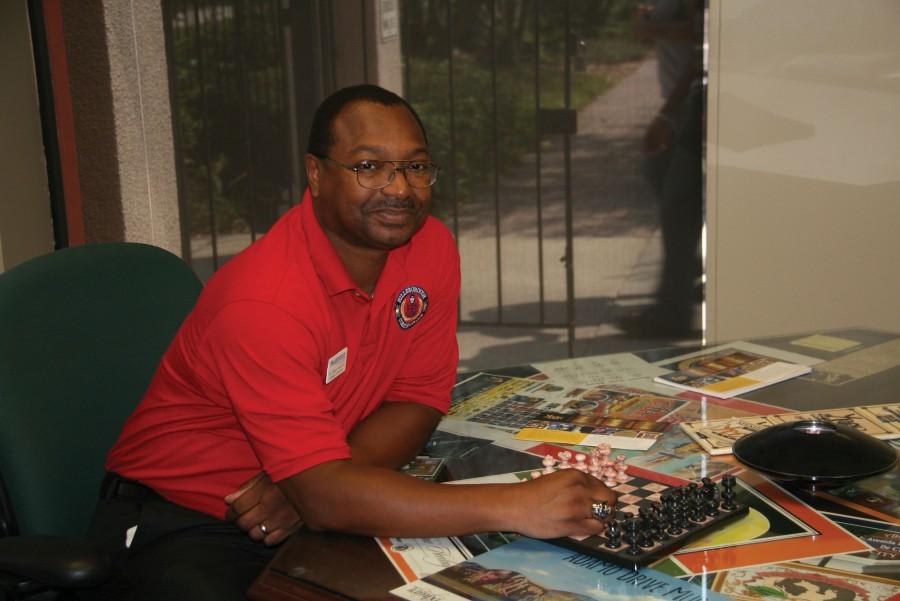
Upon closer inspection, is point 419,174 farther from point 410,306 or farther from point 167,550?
point 167,550

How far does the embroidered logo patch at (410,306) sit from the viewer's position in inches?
65.9

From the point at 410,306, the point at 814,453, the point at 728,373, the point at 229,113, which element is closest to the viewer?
the point at 814,453

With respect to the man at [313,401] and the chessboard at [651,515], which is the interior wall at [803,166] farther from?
the chessboard at [651,515]

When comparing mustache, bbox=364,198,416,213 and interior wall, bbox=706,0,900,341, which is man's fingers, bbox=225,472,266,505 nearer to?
mustache, bbox=364,198,416,213

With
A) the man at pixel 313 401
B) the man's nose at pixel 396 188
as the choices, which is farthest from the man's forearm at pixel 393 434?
the man's nose at pixel 396 188

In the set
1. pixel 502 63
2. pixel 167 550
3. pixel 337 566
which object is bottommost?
pixel 167 550

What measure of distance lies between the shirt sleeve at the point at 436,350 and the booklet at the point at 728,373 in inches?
15.2

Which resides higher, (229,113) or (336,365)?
(229,113)

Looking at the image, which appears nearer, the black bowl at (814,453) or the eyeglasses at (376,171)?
the black bowl at (814,453)

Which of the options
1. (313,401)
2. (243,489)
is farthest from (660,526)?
(243,489)

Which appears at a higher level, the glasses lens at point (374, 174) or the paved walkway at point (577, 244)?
the glasses lens at point (374, 174)

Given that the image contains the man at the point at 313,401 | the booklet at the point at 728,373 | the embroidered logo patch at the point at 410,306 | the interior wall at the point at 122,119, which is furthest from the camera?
the interior wall at the point at 122,119

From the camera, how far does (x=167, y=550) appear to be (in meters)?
1.48

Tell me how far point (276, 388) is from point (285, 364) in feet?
0.11
